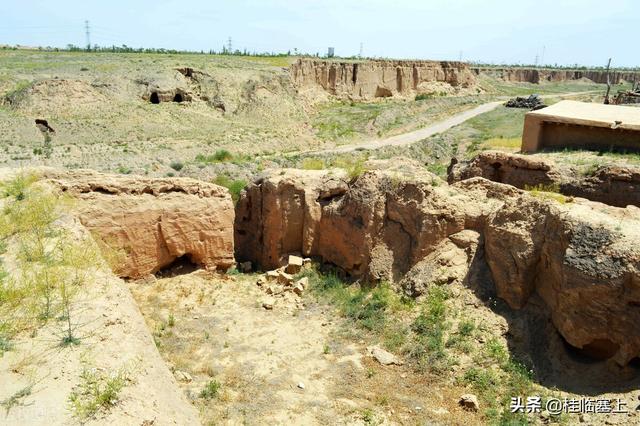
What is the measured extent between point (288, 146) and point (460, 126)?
45.0ft

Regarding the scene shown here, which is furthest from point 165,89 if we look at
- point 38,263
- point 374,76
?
point 38,263

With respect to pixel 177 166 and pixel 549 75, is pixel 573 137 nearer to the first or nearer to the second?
pixel 177 166

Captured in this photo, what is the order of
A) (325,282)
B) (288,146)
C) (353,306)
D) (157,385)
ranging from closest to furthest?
(157,385), (353,306), (325,282), (288,146)

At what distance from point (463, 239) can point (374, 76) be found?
168 feet

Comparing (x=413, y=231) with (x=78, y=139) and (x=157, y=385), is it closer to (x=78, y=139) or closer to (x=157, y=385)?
(x=157, y=385)

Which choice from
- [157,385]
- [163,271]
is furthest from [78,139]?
[157,385]

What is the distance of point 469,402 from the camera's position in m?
9.57

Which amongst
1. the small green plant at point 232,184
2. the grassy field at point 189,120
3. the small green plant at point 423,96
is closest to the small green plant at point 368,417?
the small green plant at point 232,184

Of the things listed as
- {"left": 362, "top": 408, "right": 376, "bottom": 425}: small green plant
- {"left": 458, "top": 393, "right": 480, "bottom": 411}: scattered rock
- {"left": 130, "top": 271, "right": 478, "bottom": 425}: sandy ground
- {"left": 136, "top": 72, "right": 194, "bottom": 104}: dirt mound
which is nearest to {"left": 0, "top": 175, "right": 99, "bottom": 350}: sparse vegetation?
{"left": 130, "top": 271, "right": 478, "bottom": 425}: sandy ground

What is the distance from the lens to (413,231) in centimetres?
1348

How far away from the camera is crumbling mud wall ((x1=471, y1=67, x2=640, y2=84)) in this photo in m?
83.4

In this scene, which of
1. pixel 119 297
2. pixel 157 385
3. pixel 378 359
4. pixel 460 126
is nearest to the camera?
pixel 157 385

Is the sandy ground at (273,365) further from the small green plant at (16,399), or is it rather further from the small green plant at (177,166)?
the small green plant at (177,166)

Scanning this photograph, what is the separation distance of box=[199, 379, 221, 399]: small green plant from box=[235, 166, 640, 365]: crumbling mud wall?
17.1ft
